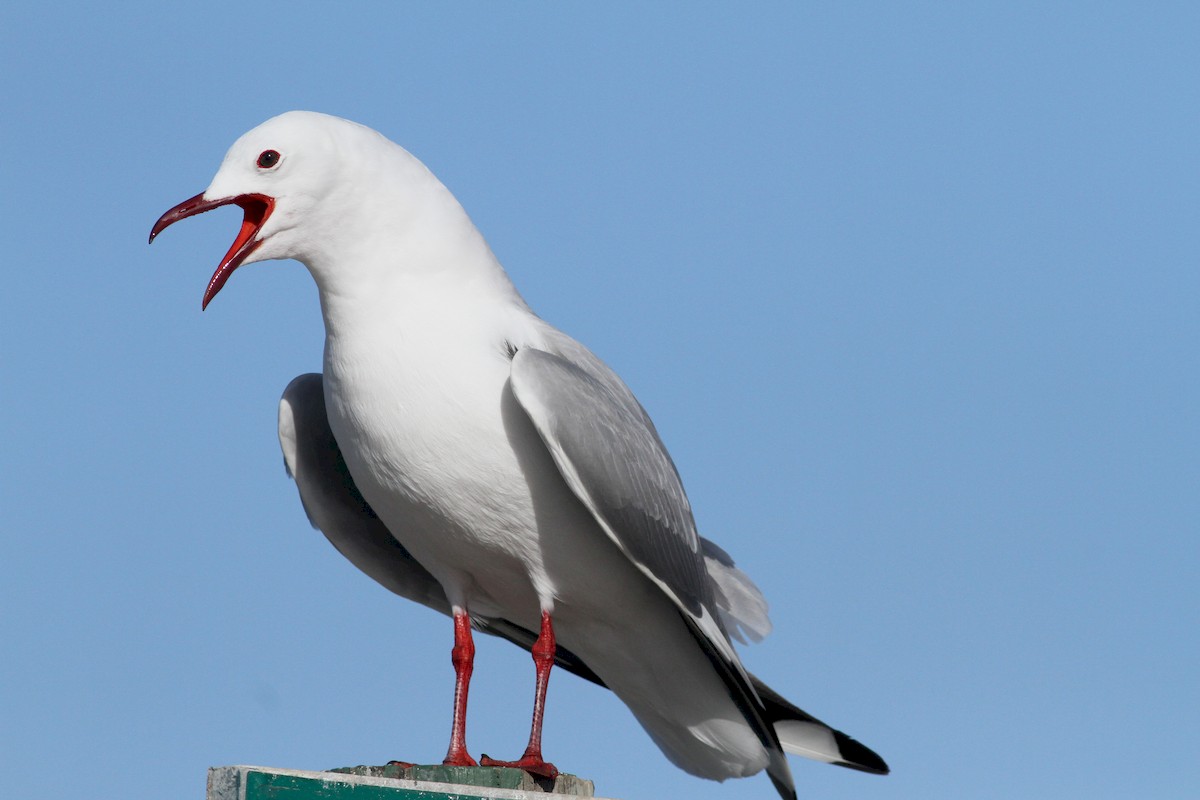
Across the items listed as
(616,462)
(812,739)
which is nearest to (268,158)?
(616,462)

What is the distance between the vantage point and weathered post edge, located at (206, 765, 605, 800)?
388 centimetres

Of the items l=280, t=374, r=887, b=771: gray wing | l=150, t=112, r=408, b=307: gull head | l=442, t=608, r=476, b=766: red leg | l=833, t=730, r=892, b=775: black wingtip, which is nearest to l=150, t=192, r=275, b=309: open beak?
l=150, t=112, r=408, b=307: gull head

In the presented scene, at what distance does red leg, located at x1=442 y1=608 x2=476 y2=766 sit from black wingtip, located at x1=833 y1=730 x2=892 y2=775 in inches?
57.3

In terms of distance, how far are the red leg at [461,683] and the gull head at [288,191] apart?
4.68 feet

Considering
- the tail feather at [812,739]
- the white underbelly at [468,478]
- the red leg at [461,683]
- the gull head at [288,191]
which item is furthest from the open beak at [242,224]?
the tail feather at [812,739]

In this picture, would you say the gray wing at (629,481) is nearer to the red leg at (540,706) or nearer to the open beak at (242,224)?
the red leg at (540,706)

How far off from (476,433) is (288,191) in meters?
1.06

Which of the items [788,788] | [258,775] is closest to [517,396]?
[258,775]

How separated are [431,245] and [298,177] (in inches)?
19.8

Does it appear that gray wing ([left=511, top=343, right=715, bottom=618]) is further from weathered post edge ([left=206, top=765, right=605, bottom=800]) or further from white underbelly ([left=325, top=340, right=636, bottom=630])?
weathered post edge ([left=206, top=765, right=605, bottom=800])

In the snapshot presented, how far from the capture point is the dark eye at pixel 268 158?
17.0 ft

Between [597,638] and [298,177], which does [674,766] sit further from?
[298,177]

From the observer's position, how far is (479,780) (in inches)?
182

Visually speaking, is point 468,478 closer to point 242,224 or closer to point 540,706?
point 540,706
